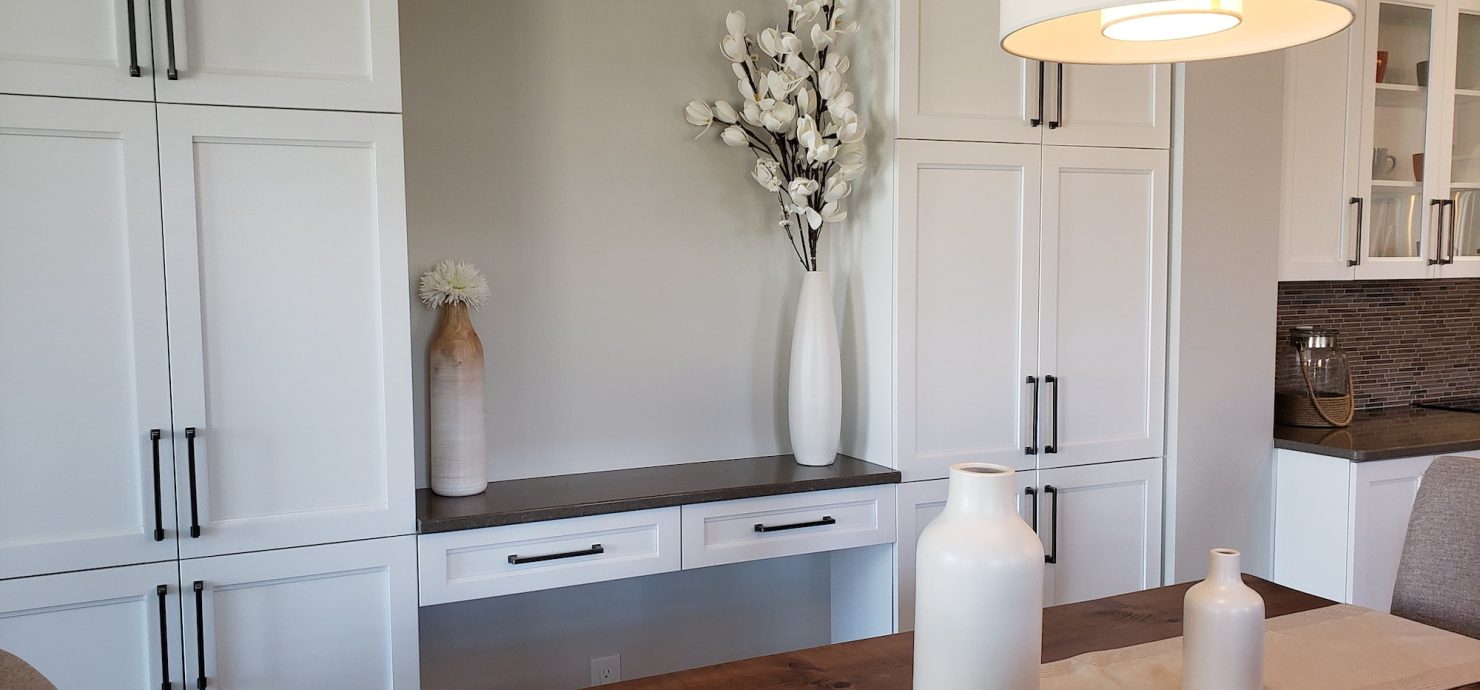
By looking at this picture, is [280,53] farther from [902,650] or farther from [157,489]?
[902,650]

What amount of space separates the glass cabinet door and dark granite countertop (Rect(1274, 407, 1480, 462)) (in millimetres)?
496

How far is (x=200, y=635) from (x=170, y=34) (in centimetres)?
112

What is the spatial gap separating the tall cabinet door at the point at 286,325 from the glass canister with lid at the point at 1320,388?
2.77 m

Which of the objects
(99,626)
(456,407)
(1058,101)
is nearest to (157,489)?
(99,626)

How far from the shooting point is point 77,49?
1784 millimetres

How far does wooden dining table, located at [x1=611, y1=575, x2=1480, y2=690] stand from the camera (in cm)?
146

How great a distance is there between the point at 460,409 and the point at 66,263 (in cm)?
79

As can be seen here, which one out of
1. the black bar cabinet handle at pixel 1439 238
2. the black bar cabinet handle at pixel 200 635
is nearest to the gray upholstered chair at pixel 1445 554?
the black bar cabinet handle at pixel 1439 238

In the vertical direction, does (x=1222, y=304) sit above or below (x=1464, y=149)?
below

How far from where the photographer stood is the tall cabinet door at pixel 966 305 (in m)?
2.56

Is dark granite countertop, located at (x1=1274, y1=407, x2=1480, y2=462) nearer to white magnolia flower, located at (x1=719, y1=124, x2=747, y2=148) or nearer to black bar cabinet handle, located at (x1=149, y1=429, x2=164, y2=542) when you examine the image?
white magnolia flower, located at (x1=719, y1=124, x2=747, y2=148)

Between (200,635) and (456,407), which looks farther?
(456,407)

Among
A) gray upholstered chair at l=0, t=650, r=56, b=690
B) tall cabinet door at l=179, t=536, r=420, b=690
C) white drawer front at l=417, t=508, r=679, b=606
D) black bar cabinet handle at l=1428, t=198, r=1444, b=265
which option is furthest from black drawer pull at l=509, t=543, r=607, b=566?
black bar cabinet handle at l=1428, t=198, r=1444, b=265

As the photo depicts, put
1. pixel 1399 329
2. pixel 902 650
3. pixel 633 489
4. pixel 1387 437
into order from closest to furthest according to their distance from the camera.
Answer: pixel 902 650 → pixel 633 489 → pixel 1387 437 → pixel 1399 329
